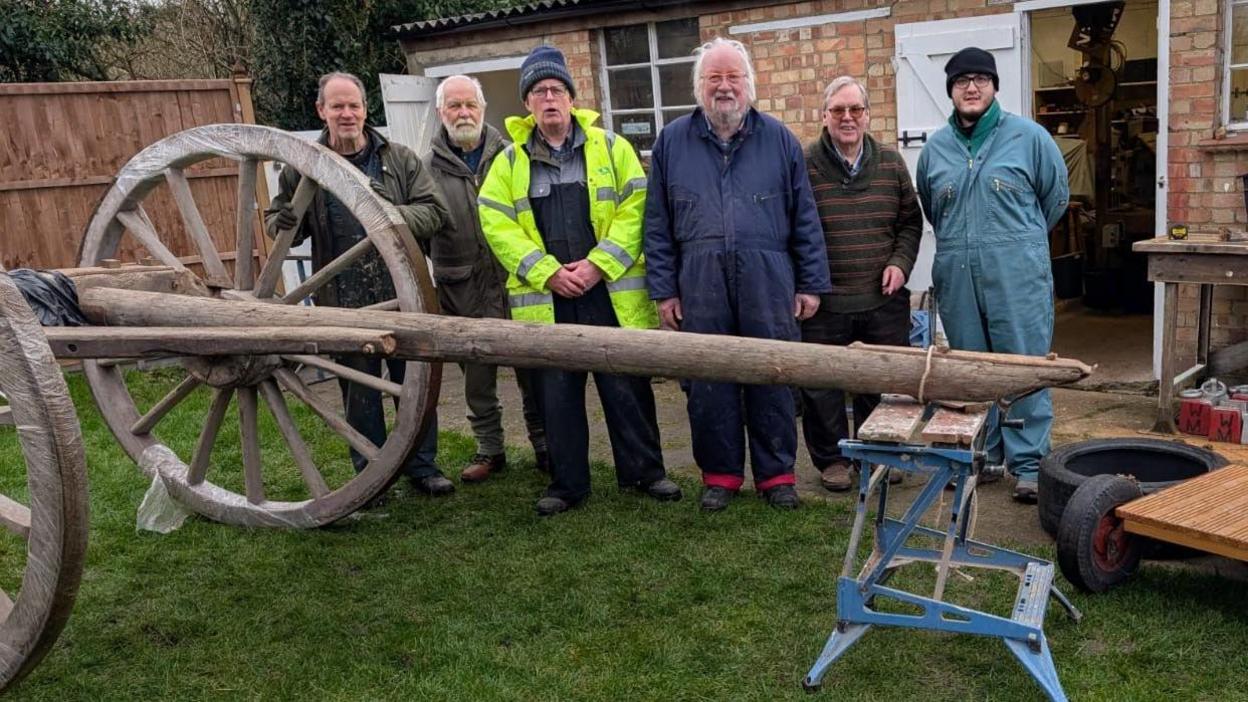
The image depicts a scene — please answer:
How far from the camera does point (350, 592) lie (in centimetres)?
415

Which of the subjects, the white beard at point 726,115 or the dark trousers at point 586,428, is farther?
the dark trousers at point 586,428

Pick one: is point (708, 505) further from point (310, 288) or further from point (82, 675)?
point (82, 675)

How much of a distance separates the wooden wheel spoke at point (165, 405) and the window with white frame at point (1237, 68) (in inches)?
213

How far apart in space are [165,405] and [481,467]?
4.98 feet

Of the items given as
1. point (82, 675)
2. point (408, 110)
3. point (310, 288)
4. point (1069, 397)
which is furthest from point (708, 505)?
point (408, 110)

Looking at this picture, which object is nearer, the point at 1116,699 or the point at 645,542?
the point at 1116,699

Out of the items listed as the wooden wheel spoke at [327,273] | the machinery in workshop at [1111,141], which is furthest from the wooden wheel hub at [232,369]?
the machinery in workshop at [1111,141]

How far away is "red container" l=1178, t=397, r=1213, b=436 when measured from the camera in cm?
550

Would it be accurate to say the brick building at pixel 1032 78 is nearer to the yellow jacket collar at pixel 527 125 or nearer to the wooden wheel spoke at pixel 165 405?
the yellow jacket collar at pixel 527 125

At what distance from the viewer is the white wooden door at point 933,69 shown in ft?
21.8

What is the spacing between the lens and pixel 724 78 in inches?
174

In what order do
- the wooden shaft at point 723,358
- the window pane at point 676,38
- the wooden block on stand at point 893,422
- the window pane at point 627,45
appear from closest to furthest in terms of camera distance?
the wooden shaft at point 723,358 < the wooden block on stand at point 893,422 < the window pane at point 676,38 < the window pane at point 627,45

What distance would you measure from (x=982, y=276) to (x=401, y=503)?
277 cm

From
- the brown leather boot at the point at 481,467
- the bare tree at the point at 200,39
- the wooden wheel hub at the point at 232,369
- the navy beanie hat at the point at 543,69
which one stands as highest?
the bare tree at the point at 200,39
